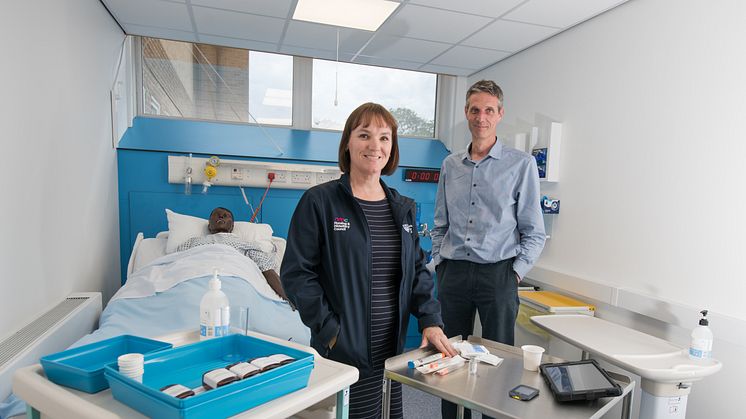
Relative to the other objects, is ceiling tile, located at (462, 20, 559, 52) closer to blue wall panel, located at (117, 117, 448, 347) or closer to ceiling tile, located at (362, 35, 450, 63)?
ceiling tile, located at (362, 35, 450, 63)

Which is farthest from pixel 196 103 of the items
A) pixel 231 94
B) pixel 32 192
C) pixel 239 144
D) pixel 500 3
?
pixel 500 3

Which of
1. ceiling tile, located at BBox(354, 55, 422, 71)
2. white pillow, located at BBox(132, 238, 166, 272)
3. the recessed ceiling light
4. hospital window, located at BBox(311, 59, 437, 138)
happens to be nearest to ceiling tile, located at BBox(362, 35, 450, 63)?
ceiling tile, located at BBox(354, 55, 422, 71)

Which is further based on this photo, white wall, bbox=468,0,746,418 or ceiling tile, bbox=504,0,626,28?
ceiling tile, bbox=504,0,626,28

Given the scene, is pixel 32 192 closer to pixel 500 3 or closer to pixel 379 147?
pixel 379 147

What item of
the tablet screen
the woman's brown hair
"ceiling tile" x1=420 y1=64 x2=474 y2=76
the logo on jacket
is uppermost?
"ceiling tile" x1=420 y1=64 x2=474 y2=76

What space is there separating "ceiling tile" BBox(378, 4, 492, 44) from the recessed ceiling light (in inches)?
3.3

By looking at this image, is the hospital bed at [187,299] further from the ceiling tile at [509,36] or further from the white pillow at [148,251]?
the ceiling tile at [509,36]

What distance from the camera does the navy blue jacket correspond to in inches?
51.4

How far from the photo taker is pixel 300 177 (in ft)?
12.0

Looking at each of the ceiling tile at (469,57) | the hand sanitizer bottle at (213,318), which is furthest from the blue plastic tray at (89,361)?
the ceiling tile at (469,57)

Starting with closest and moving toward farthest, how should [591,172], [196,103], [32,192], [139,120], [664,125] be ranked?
[32,192] < [664,125] < [591,172] < [139,120] < [196,103]

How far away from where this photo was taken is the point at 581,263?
8.86 ft

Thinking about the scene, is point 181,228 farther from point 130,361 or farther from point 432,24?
point 130,361

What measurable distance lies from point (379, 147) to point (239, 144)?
250 centimetres
